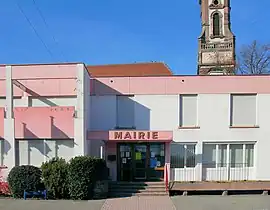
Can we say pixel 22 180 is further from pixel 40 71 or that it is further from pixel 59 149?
pixel 40 71

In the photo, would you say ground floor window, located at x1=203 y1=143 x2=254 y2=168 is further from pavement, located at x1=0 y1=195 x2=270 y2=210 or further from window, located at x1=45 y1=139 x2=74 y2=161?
window, located at x1=45 y1=139 x2=74 y2=161

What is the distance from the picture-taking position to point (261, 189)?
1833 centimetres

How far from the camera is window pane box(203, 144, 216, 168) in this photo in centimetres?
1964

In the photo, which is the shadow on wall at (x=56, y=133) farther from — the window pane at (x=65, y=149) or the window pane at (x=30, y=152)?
the window pane at (x=30, y=152)

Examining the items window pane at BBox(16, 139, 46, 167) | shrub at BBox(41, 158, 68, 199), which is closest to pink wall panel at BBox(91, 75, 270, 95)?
window pane at BBox(16, 139, 46, 167)

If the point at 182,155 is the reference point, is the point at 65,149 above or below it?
above

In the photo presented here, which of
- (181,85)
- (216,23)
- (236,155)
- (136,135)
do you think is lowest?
(236,155)

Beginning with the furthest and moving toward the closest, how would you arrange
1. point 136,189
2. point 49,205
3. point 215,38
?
point 215,38 < point 136,189 < point 49,205

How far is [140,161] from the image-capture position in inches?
786

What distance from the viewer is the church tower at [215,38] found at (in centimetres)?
5259

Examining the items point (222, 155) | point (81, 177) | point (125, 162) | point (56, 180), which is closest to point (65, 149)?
point (56, 180)

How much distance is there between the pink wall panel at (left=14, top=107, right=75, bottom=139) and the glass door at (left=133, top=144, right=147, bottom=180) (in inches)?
158

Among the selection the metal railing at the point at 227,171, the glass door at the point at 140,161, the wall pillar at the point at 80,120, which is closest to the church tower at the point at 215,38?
the metal railing at the point at 227,171

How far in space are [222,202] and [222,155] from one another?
13.9 feet
